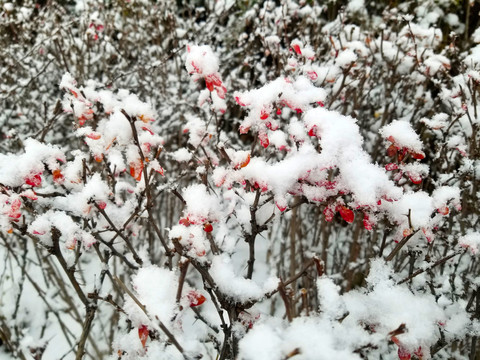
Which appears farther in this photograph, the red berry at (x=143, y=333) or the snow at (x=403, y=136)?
the snow at (x=403, y=136)

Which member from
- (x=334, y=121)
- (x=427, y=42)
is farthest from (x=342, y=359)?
(x=427, y=42)

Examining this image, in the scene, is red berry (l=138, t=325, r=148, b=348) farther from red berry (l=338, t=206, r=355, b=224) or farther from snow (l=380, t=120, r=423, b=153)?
snow (l=380, t=120, r=423, b=153)

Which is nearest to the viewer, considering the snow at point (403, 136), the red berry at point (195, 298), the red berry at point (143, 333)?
the red berry at point (143, 333)

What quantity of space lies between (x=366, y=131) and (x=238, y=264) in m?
1.81

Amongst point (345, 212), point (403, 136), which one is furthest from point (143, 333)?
point (403, 136)

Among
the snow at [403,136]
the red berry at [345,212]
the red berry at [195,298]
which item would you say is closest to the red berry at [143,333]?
the red berry at [195,298]

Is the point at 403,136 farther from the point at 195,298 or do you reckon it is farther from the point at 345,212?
the point at 195,298

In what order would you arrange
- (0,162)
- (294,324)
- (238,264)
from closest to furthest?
(294,324) → (0,162) → (238,264)

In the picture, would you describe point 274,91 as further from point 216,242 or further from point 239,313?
point 239,313

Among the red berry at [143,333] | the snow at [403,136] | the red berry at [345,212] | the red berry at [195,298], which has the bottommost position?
the red berry at [143,333]

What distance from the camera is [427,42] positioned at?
318 centimetres

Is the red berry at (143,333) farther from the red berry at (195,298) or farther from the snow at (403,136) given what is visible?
the snow at (403,136)

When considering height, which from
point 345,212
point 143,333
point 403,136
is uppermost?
point 403,136

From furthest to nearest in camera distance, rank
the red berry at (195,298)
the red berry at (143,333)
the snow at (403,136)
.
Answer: the snow at (403,136)
the red berry at (195,298)
the red berry at (143,333)
